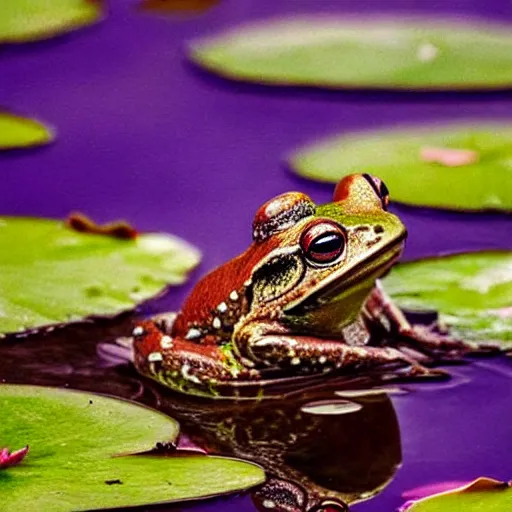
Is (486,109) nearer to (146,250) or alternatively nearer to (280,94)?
(280,94)

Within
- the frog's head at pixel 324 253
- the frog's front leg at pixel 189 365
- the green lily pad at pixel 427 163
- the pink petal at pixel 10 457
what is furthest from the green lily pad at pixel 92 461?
the green lily pad at pixel 427 163

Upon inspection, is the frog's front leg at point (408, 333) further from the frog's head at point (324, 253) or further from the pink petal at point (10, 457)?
the pink petal at point (10, 457)

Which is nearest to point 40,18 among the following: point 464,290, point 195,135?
point 195,135

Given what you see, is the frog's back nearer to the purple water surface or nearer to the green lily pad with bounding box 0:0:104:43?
the purple water surface

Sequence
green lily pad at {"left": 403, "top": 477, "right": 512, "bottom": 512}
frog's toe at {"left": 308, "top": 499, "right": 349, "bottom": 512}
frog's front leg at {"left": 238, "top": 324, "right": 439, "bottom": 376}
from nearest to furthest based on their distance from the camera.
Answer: green lily pad at {"left": 403, "top": 477, "right": 512, "bottom": 512}
frog's toe at {"left": 308, "top": 499, "right": 349, "bottom": 512}
frog's front leg at {"left": 238, "top": 324, "right": 439, "bottom": 376}

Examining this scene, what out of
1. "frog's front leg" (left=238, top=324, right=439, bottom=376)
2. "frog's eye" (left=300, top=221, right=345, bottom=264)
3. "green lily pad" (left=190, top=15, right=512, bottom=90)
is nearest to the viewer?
"frog's eye" (left=300, top=221, right=345, bottom=264)

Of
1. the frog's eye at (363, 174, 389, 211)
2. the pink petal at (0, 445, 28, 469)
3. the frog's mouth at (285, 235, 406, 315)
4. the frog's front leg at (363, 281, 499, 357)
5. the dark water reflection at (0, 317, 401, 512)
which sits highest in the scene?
the frog's eye at (363, 174, 389, 211)

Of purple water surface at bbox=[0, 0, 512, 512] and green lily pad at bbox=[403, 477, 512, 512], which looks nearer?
green lily pad at bbox=[403, 477, 512, 512]

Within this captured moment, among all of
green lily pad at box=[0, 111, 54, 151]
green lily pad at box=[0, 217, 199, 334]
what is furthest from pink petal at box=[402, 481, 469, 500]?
green lily pad at box=[0, 111, 54, 151]

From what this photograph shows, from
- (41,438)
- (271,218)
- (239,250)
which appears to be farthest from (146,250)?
(41,438)
